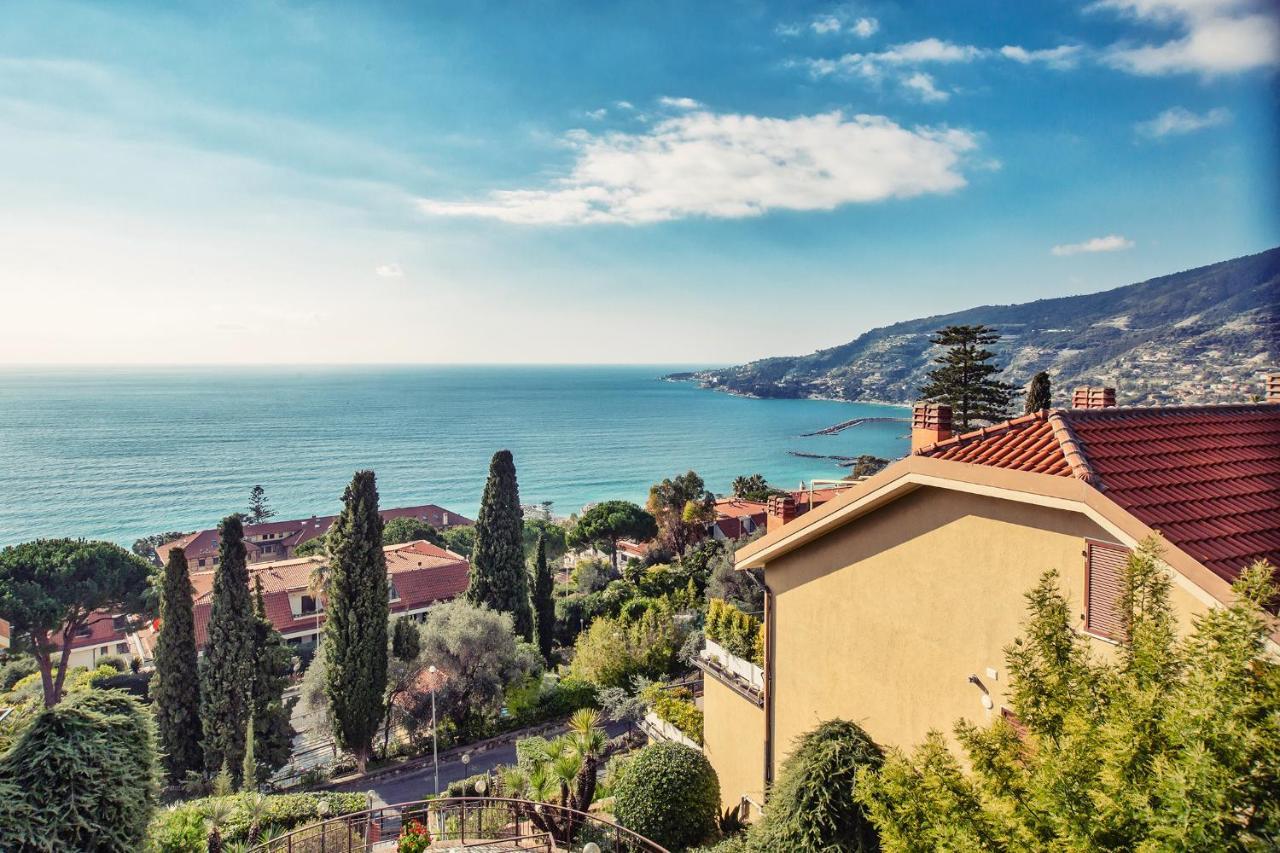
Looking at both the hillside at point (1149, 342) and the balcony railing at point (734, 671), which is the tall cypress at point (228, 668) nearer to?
the balcony railing at point (734, 671)

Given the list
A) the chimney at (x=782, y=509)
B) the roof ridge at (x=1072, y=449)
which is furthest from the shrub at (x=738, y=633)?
the roof ridge at (x=1072, y=449)

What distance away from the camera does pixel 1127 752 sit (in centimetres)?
283

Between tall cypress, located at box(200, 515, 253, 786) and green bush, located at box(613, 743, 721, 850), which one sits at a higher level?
green bush, located at box(613, 743, 721, 850)

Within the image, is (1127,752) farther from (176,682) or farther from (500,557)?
(500,557)

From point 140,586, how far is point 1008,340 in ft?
553

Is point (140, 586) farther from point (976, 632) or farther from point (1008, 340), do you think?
point (1008, 340)

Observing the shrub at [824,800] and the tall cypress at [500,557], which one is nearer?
→ the shrub at [824,800]

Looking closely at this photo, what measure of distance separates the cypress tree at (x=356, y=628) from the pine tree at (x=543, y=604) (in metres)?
8.80

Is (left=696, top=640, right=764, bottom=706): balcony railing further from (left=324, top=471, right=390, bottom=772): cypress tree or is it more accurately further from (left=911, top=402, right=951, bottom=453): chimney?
(left=324, top=471, right=390, bottom=772): cypress tree

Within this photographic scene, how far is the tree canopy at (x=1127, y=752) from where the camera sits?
103 inches

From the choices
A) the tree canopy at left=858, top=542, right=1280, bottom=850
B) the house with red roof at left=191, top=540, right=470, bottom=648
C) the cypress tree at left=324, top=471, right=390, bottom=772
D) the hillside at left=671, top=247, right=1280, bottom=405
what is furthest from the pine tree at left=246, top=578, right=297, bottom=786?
the hillside at left=671, top=247, right=1280, bottom=405

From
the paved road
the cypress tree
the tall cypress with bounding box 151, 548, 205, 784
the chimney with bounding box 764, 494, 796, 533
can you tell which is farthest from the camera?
the tall cypress with bounding box 151, 548, 205, 784

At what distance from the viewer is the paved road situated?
18258 mm

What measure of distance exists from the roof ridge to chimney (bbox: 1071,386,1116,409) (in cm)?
323
